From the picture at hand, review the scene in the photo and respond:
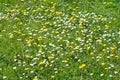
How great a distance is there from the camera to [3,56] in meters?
8.05

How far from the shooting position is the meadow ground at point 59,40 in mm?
7352

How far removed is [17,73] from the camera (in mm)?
7426

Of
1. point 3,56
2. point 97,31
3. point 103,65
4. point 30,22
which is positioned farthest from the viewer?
point 30,22

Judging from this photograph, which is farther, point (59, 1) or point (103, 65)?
point (59, 1)

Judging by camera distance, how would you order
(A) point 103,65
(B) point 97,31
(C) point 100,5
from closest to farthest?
(A) point 103,65 < (B) point 97,31 < (C) point 100,5

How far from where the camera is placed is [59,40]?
838cm

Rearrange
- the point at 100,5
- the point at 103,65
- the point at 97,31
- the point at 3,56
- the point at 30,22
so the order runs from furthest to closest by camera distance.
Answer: the point at 100,5
the point at 30,22
the point at 97,31
the point at 3,56
the point at 103,65

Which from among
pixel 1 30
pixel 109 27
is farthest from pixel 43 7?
pixel 109 27

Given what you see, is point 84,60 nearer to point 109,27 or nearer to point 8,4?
point 109,27

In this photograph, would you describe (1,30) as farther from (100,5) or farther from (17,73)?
(100,5)

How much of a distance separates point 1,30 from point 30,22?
0.81 meters

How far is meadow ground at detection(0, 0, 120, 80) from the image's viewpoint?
7352 millimetres

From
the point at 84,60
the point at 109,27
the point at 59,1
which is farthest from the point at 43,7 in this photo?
the point at 84,60

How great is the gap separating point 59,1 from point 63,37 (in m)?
2.32
